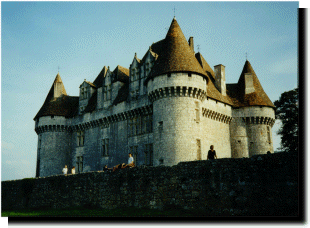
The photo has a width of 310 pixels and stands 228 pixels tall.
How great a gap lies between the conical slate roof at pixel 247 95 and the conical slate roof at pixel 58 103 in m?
18.1

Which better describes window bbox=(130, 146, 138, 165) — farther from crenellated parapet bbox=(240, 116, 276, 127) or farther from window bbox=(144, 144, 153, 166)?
crenellated parapet bbox=(240, 116, 276, 127)

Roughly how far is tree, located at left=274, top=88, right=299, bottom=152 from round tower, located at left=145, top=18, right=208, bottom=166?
10096mm

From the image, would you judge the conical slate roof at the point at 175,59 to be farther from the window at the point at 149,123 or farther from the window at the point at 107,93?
the window at the point at 107,93

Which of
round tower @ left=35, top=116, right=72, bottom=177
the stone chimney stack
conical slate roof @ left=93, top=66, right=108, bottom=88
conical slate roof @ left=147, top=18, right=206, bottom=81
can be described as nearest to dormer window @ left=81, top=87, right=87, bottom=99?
conical slate roof @ left=93, top=66, right=108, bottom=88

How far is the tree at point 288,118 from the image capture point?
115 feet

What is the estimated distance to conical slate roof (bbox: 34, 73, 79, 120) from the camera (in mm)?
42188

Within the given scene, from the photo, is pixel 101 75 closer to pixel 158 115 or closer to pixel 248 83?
pixel 158 115

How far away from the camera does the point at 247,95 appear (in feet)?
125

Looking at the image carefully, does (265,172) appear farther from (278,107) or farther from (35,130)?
(35,130)

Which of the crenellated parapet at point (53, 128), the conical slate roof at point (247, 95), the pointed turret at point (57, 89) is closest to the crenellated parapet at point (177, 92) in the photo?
the conical slate roof at point (247, 95)

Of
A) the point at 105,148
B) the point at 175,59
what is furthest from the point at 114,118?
the point at 175,59

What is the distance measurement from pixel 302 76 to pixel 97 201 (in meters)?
13.5

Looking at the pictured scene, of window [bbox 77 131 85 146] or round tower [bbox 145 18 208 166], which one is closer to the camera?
round tower [bbox 145 18 208 166]

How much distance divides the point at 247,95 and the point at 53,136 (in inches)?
848
